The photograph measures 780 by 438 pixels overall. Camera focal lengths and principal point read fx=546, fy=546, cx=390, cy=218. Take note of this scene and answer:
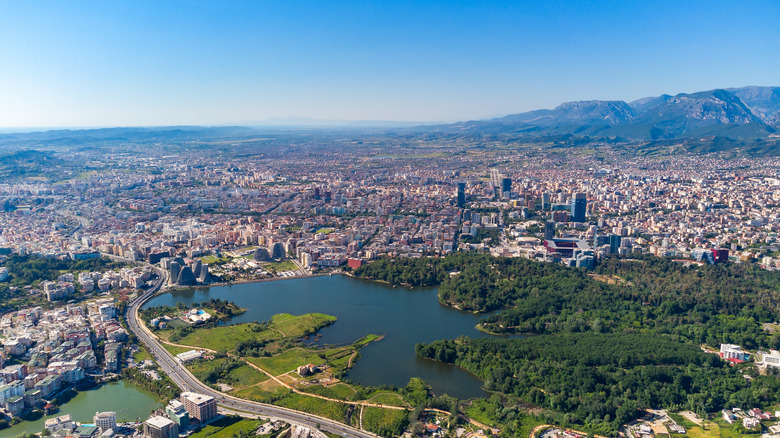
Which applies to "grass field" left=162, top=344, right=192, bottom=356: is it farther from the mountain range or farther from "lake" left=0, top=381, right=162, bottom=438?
the mountain range

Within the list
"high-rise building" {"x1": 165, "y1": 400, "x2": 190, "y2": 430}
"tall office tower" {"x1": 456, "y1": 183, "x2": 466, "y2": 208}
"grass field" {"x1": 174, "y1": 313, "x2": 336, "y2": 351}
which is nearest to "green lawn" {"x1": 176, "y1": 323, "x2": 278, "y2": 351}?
"grass field" {"x1": 174, "y1": 313, "x2": 336, "y2": 351}

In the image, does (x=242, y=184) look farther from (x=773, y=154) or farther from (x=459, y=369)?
(x=773, y=154)

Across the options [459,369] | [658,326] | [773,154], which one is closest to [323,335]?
[459,369]

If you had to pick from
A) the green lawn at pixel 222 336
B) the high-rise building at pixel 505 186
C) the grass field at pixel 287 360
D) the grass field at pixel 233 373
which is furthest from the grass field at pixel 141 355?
the high-rise building at pixel 505 186

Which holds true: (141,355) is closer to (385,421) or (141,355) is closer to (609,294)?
(385,421)

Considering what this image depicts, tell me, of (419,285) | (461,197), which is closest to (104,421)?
(419,285)

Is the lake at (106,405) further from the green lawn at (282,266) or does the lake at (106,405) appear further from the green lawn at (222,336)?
the green lawn at (282,266)
